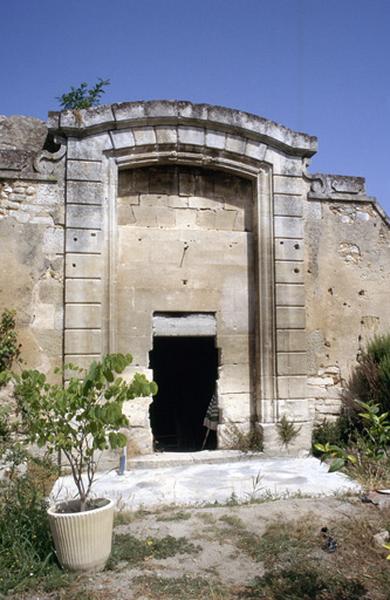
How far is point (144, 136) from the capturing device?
7539 millimetres

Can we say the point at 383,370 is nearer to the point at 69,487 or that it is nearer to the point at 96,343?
the point at 96,343

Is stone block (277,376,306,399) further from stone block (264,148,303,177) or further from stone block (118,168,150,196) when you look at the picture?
stone block (118,168,150,196)

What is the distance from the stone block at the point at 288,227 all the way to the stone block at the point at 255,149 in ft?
3.16

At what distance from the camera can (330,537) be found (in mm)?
4426

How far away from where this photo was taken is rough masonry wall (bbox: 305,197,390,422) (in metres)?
7.96

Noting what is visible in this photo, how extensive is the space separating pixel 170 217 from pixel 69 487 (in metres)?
3.94

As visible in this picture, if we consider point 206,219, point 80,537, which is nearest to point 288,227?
point 206,219

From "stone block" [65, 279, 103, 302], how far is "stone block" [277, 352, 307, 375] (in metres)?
2.67

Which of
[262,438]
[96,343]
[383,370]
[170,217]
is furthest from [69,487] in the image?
[383,370]

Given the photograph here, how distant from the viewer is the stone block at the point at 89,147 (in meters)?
7.31

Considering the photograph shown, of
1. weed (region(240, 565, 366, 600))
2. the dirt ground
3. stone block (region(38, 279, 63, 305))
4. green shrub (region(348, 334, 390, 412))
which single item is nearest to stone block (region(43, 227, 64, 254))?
stone block (region(38, 279, 63, 305))

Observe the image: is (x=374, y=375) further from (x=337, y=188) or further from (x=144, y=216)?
(x=144, y=216)

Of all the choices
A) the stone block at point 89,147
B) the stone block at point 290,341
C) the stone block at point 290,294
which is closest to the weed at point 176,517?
the stone block at point 290,341

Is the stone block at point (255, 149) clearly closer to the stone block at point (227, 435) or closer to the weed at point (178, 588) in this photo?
the stone block at point (227, 435)
